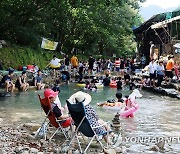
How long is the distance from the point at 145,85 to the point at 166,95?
148 inches

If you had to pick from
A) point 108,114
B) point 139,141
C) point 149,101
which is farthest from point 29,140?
point 149,101

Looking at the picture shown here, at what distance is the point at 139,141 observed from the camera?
925 centimetres

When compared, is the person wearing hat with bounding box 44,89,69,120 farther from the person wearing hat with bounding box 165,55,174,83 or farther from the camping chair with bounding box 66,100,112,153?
the person wearing hat with bounding box 165,55,174,83

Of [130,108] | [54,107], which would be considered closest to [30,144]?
[54,107]

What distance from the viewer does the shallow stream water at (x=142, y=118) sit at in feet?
30.0


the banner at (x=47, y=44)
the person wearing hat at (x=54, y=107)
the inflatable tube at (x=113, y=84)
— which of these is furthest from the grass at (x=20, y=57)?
the person wearing hat at (x=54, y=107)

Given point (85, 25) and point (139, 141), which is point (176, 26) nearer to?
point (85, 25)

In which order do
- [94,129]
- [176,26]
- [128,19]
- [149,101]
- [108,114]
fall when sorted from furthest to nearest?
[128,19] → [176,26] → [149,101] → [108,114] → [94,129]

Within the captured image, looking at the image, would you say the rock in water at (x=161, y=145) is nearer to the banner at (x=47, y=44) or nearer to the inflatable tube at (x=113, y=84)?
the inflatable tube at (x=113, y=84)

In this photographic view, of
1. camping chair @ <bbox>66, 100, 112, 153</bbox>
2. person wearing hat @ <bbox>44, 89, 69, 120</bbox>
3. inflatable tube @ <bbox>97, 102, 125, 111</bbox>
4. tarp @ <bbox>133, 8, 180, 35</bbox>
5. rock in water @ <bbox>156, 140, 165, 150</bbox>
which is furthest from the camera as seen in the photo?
tarp @ <bbox>133, 8, 180, 35</bbox>

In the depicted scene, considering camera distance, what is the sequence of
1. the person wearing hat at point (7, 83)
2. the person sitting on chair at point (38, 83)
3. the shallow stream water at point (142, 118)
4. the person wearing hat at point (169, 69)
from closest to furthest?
the shallow stream water at point (142, 118)
the person wearing hat at point (7, 83)
the person sitting on chair at point (38, 83)
the person wearing hat at point (169, 69)

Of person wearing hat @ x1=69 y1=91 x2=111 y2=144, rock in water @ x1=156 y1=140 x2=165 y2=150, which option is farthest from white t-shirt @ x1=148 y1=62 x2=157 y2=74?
person wearing hat @ x1=69 y1=91 x2=111 y2=144

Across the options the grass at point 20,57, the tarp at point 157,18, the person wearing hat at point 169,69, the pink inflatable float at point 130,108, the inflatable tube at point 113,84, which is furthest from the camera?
the tarp at point 157,18

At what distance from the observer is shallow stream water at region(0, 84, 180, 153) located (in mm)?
9148
